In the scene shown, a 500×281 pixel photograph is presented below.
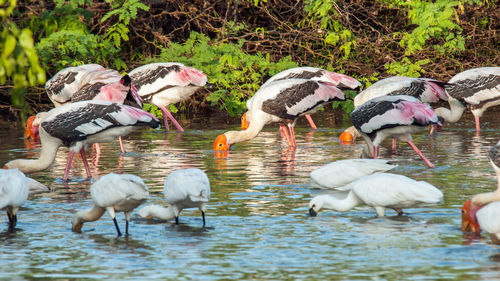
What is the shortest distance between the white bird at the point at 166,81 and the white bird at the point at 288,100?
2331mm

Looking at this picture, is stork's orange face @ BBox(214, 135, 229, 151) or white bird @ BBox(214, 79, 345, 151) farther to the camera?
white bird @ BBox(214, 79, 345, 151)

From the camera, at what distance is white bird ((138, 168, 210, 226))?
733 cm

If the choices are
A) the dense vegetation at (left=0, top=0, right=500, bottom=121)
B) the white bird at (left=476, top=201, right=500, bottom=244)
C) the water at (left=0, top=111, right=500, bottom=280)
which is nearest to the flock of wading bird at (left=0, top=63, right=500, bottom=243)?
the white bird at (left=476, top=201, right=500, bottom=244)

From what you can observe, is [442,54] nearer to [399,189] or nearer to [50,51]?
[50,51]

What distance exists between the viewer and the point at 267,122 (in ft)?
46.6

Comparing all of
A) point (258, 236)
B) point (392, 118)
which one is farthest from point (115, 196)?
point (392, 118)

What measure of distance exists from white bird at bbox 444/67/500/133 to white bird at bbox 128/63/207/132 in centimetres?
449

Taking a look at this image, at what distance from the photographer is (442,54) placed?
18016mm

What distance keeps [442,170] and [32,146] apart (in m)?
7.02

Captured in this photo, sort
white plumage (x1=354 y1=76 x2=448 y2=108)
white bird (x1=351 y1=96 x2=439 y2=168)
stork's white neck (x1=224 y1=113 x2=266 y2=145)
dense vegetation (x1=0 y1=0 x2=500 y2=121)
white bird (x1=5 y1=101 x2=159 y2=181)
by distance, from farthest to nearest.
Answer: dense vegetation (x1=0 y1=0 x2=500 y2=121)
stork's white neck (x1=224 y1=113 x2=266 y2=145)
white plumage (x1=354 y1=76 x2=448 y2=108)
white bird (x1=351 y1=96 x2=439 y2=168)
white bird (x1=5 y1=101 x2=159 y2=181)

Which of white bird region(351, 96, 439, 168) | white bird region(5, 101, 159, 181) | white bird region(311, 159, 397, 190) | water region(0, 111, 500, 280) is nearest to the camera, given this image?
water region(0, 111, 500, 280)

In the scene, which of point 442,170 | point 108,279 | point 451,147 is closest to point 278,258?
point 108,279

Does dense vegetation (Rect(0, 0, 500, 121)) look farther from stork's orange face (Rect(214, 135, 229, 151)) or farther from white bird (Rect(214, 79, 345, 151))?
stork's orange face (Rect(214, 135, 229, 151))

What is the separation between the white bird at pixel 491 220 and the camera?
20.3ft
